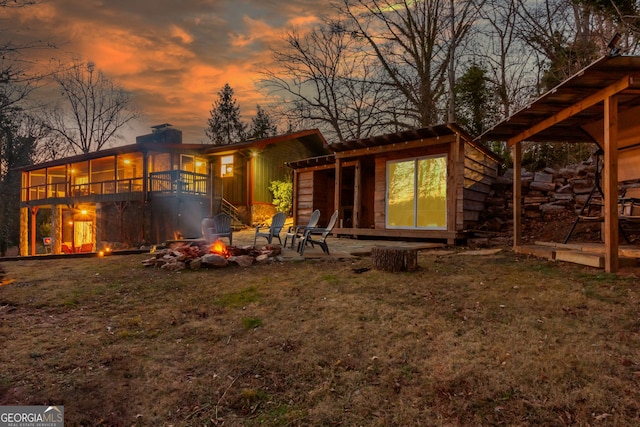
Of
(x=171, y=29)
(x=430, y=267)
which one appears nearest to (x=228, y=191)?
(x=171, y=29)

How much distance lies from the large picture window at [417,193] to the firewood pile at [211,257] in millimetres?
4092

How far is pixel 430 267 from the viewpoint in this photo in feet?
17.3

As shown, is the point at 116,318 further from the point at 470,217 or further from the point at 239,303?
the point at 470,217

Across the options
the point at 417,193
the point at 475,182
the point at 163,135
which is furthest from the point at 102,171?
the point at 475,182

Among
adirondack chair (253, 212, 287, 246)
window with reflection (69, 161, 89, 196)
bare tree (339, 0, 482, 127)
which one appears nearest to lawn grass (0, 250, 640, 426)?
adirondack chair (253, 212, 287, 246)

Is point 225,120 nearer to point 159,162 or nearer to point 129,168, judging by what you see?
point 129,168

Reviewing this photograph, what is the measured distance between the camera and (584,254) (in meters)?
4.72

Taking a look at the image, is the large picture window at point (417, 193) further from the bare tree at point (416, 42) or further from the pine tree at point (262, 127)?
the pine tree at point (262, 127)

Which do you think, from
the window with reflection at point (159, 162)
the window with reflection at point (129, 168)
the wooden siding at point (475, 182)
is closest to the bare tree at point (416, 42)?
the wooden siding at point (475, 182)

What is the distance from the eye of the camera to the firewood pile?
568 centimetres

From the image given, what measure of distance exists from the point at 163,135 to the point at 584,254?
1937cm

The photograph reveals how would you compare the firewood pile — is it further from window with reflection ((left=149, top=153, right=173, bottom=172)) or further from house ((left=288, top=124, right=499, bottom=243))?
window with reflection ((left=149, top=153, right=173, bottom=172))

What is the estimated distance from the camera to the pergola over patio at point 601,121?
403cm

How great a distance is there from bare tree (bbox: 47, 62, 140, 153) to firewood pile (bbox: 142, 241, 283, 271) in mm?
25796
